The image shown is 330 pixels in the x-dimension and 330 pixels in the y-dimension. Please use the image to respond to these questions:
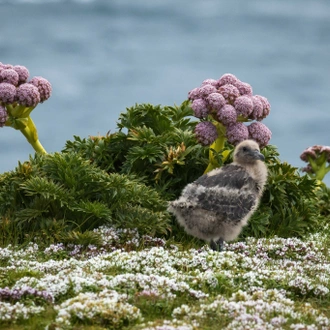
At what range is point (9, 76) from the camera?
55.6ft

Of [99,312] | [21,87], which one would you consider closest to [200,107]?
[21,87]

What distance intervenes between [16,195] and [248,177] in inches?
227

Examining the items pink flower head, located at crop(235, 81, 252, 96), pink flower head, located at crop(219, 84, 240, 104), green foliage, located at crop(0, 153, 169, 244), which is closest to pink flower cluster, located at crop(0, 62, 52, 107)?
green foliage, located at crop(0, 153, 169, 244)

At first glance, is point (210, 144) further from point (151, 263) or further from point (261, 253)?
point (151, 263)


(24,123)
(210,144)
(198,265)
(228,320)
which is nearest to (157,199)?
(210,144)

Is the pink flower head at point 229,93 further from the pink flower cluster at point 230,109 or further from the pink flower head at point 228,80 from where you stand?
the pink flower head at point 228,80

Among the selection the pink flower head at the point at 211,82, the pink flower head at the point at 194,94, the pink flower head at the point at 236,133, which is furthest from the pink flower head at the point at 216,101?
the pink flower head at the point at 211,82

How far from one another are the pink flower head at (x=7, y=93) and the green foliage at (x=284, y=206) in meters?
7.00

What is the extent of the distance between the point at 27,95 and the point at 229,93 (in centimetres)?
568

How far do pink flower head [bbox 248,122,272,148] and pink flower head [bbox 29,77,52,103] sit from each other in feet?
19.9

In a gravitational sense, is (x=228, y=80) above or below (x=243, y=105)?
above

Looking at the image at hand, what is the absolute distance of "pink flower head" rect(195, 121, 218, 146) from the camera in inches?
575

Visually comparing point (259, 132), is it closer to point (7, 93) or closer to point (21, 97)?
point (21, 97)

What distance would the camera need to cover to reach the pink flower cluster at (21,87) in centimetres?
1662
